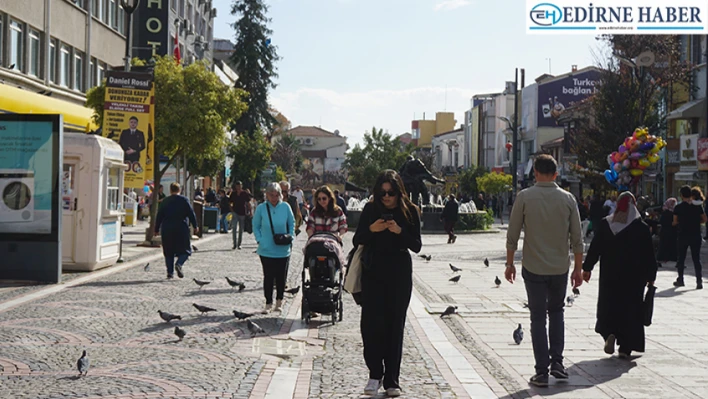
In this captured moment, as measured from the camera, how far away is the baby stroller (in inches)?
458

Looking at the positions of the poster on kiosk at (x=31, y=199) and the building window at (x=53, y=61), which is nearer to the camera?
the poster on kiosk at (x=31, y=199)

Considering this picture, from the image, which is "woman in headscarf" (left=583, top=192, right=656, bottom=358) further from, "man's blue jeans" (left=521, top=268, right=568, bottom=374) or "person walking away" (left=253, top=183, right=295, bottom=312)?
"person walking away" (left=253, top=183, right=295, bottom=312)

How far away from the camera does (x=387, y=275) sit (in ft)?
24.0

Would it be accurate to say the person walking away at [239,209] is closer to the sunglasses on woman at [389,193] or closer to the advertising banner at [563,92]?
the sunglasses on woman at [389,193]

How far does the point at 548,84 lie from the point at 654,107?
3661cm

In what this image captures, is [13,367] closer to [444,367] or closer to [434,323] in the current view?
[444,367]

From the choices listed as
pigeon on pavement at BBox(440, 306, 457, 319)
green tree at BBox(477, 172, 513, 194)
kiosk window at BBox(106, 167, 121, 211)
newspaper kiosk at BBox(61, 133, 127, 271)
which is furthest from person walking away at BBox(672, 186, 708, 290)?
green tree at BBox(477, 172, 513, 194)

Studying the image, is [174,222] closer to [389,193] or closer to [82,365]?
[82,365]

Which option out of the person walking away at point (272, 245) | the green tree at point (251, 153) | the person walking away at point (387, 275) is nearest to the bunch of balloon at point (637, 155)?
the person walking away at point (272, 245)

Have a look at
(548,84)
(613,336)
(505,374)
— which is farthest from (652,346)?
(548,84)

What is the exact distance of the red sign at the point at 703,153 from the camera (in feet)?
139

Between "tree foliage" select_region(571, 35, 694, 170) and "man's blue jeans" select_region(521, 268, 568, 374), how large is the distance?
41.1m

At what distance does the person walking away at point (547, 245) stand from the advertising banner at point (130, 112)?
673 inches

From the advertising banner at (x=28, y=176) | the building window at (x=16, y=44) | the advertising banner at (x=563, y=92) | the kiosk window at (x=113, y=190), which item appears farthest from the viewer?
the advertising banner at (x=563, y=92)
